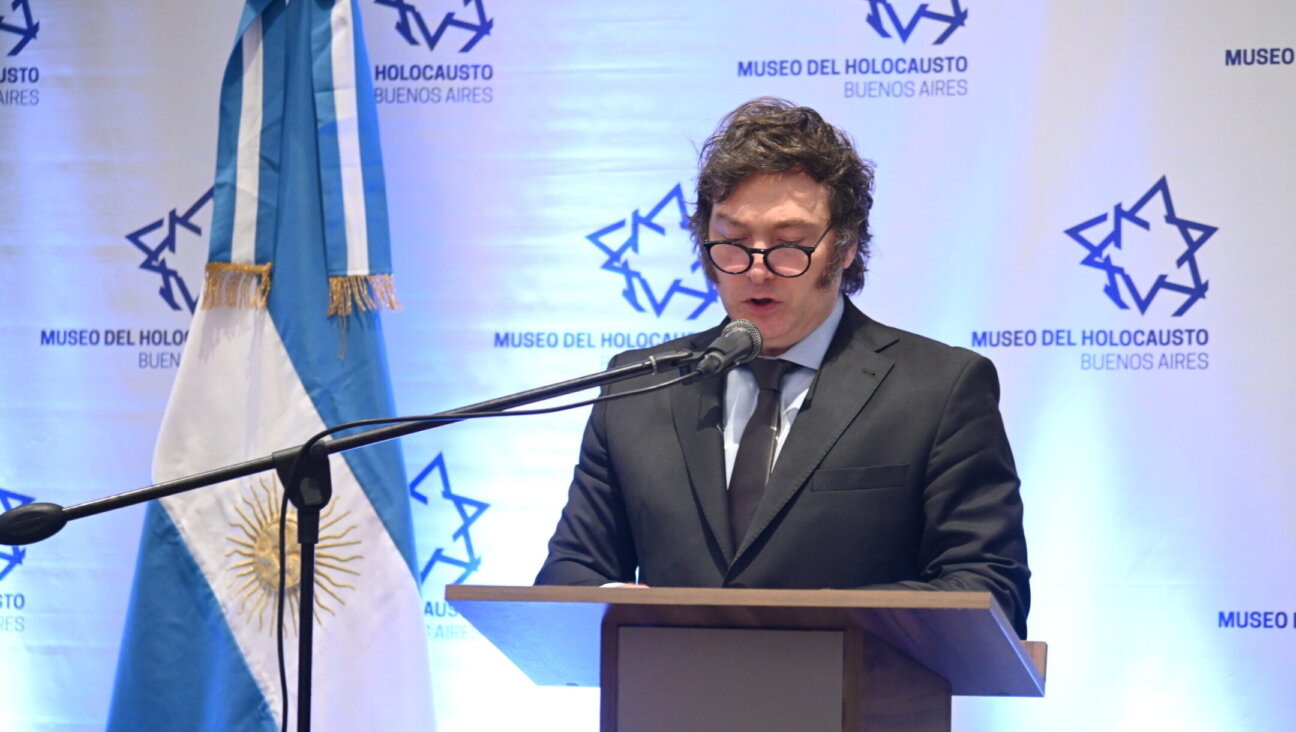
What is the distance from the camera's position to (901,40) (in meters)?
3.95

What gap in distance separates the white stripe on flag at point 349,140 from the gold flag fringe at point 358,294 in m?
0.03

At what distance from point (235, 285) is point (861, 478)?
75.3 inches

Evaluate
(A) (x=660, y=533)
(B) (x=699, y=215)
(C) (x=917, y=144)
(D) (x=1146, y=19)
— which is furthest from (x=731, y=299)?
(D) (x=1146, y=19)

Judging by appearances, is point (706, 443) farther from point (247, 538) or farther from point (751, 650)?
point (247, 538)

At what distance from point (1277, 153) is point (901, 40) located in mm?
1035

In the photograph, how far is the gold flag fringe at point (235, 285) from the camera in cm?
Result: 366

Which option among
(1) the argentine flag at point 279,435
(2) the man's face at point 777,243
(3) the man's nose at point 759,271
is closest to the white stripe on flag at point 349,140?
(1) the argentine flag at point 279,435

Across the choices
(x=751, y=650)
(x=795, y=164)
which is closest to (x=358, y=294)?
(x=795, y=164)

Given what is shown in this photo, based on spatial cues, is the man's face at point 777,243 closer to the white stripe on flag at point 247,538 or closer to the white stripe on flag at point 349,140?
the white stripe on flag at point 349,140

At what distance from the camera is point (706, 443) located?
8.48 ft

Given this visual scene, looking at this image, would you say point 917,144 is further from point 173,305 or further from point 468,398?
point 173,305

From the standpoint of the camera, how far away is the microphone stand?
6.03 ft

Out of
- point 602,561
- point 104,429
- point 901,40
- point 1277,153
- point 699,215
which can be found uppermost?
point 901,40

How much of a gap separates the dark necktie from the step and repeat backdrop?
4.28 feet
